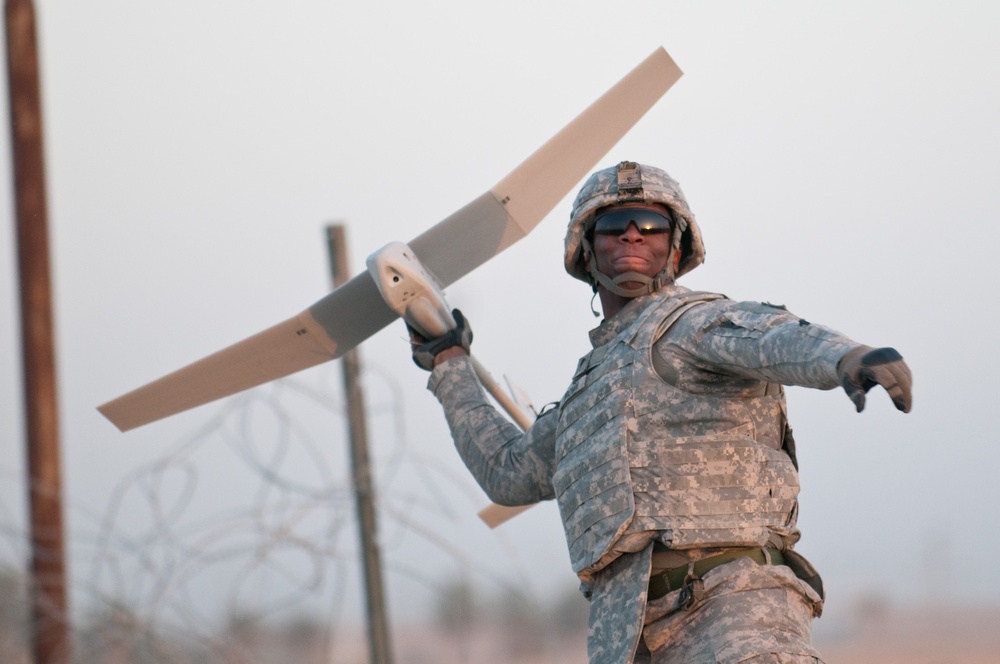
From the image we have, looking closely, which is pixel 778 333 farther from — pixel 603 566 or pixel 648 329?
pixel 603 566

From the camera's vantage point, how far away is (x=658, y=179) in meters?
5.40

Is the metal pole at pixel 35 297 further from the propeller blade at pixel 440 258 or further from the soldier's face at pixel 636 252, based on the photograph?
the soldier's face at pixel 636 252

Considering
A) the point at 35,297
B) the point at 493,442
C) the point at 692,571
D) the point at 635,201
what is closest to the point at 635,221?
the point at 635,201

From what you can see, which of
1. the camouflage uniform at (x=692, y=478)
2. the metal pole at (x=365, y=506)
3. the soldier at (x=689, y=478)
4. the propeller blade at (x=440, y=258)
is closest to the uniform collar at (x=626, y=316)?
the soldier at (x=689, y=478)

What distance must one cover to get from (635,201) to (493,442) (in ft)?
4.01

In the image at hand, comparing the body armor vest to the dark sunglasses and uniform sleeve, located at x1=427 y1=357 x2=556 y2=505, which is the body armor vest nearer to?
the dark sunglasses

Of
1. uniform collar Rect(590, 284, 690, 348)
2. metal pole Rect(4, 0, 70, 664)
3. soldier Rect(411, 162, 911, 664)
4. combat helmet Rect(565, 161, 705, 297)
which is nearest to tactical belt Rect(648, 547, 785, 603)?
soldier Rect(411, 162, 911, 664)

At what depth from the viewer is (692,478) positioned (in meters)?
4.62

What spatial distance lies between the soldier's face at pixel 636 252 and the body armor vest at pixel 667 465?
29cm

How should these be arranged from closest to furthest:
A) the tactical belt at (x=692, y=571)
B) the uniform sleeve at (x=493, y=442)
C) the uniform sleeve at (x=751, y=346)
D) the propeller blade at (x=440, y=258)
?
the uniform sleeve at (x=751, y=346) < the tactical belt at (x=692, y=571) < the uniform sleeve at (x=493, y=442) < the propeller blade at (x=440, y=258)

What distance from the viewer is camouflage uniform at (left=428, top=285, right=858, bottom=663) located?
176 inches

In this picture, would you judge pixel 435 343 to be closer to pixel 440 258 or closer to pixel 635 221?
→ pixel 440 258

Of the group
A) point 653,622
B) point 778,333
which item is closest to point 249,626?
point 653,622

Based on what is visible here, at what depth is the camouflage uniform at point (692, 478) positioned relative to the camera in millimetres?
4473
